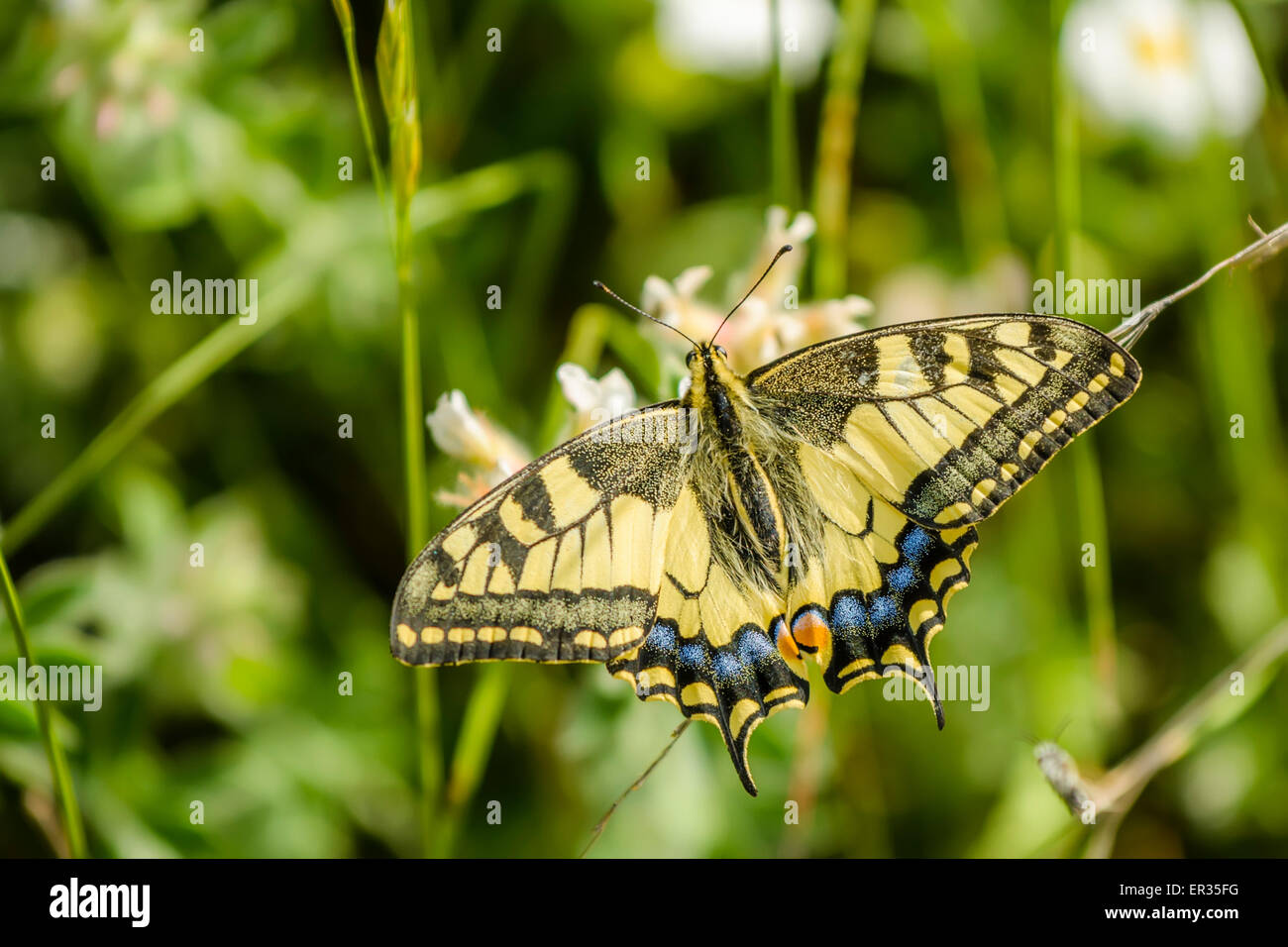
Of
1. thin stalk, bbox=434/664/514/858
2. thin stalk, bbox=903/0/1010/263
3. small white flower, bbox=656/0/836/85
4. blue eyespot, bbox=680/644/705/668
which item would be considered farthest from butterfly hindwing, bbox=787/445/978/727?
small white flower, bbox=656/0/836/85

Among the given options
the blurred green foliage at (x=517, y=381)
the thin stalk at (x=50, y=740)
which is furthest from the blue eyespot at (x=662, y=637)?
the thin stalk at (x=50, y=740)

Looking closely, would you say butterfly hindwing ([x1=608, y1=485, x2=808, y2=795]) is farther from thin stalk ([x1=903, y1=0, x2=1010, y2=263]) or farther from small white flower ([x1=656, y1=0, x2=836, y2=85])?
small white flower ([x1=656, y1=0, x2=836, y2=85])

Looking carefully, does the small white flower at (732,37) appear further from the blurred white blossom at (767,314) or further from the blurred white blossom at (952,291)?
the blurred white blossom at (767,314)

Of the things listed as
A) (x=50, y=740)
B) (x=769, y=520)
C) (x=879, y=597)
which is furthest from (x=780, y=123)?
(x=50, y=740)

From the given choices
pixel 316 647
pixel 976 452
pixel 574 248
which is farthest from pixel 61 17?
pixel 976 452
